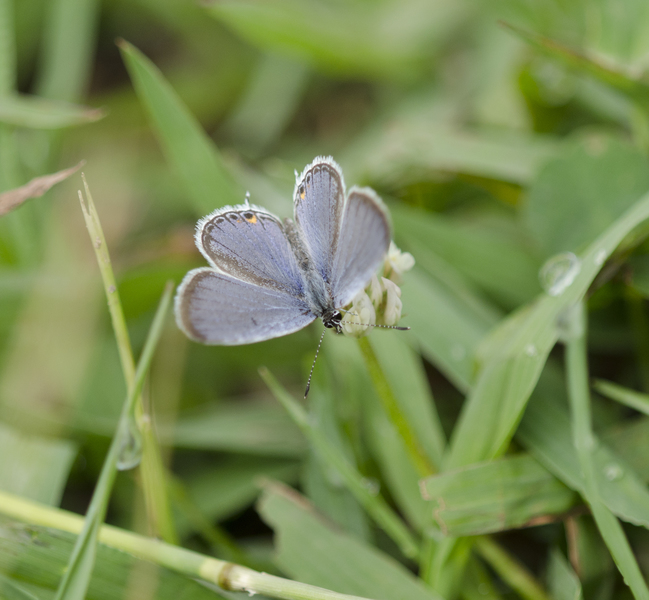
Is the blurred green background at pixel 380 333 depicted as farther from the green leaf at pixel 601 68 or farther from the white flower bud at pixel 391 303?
the white flower bud at pixel 391 303

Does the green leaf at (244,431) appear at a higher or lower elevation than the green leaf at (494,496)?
higher

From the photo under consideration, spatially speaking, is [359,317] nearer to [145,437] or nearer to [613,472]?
[145,437]

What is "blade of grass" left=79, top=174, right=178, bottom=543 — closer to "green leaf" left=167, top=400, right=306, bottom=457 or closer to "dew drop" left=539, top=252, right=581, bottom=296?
"green leaf" left=167, top=400, right=306, bottom=457

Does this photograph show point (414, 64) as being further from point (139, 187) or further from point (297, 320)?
point (297, 320)

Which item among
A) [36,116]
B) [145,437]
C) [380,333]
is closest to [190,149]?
[36,116]

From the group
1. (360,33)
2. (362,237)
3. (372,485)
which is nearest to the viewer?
(362,237)

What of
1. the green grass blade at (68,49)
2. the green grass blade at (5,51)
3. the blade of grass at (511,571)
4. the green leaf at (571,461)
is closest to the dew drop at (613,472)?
the green leaf at (571,461)

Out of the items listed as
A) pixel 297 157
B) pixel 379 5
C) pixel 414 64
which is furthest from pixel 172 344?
pixel 379 5
